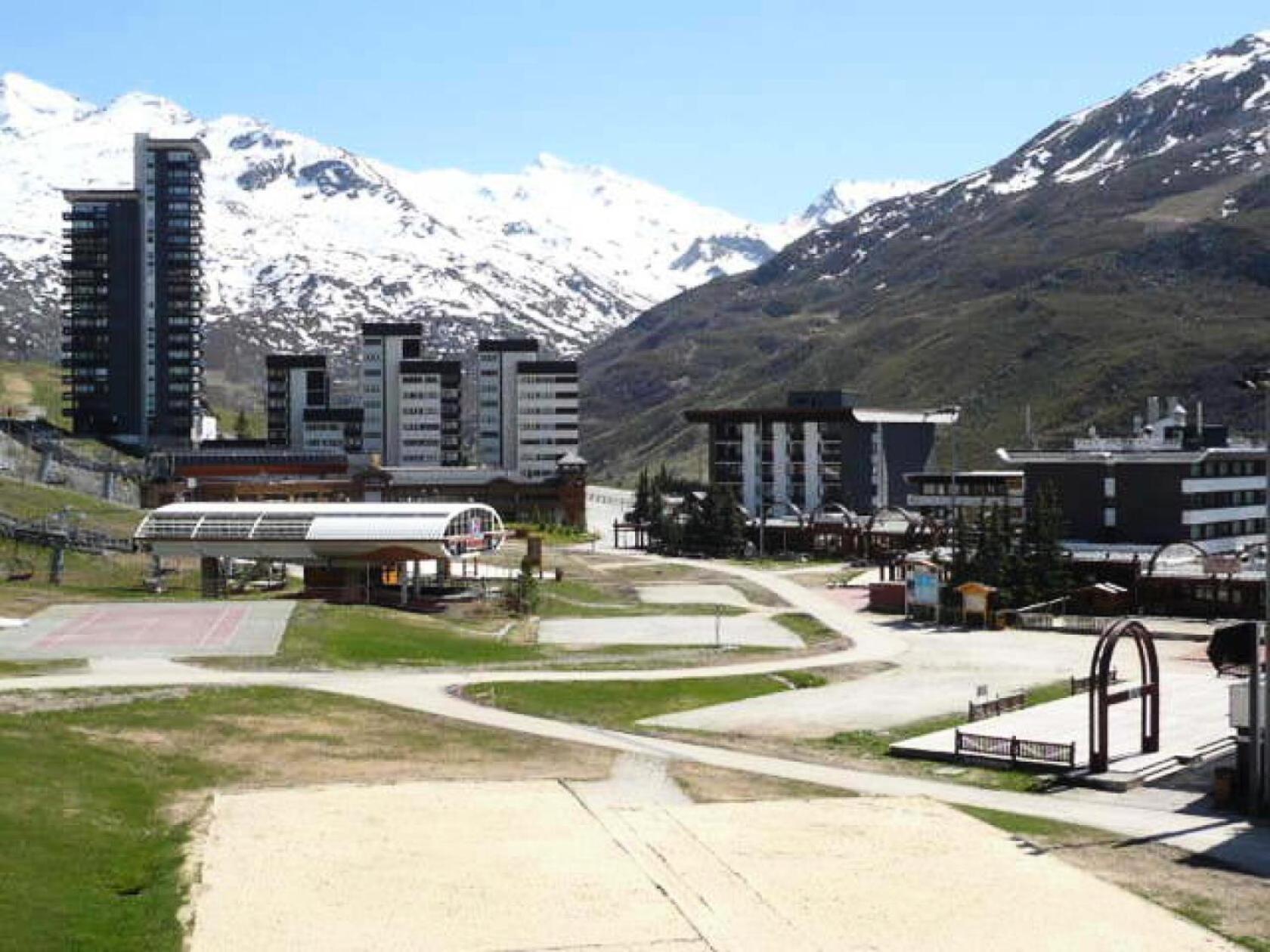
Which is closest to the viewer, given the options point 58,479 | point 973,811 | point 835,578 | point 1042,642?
point 973,811

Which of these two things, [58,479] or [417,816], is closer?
[417,816]

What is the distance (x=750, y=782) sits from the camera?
5312 cm

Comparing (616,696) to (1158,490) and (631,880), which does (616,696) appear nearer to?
(631,880)

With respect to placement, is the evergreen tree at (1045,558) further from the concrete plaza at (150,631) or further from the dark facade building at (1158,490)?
the concrete plaza at (150,631)

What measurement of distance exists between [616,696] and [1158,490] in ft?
221

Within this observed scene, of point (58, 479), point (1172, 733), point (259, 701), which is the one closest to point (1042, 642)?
point (1172, 733)

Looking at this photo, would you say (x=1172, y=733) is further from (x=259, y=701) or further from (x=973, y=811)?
(x=259, y=701)

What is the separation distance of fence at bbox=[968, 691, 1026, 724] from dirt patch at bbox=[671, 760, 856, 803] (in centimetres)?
1435

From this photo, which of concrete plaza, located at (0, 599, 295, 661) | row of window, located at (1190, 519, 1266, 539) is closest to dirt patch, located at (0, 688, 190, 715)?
concrete plaza, located at (0, 599, 295, 661)

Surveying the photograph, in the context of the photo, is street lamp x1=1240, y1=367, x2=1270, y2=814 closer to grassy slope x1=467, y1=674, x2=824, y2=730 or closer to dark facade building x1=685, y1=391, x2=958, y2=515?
grassy slope x1=467, y1=674, x2=824, y2=730

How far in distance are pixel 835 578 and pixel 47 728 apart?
89.3 meters

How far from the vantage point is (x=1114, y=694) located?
194ft

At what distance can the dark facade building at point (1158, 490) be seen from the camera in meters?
123

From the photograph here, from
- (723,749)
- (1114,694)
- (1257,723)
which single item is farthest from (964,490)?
(1257,723)
